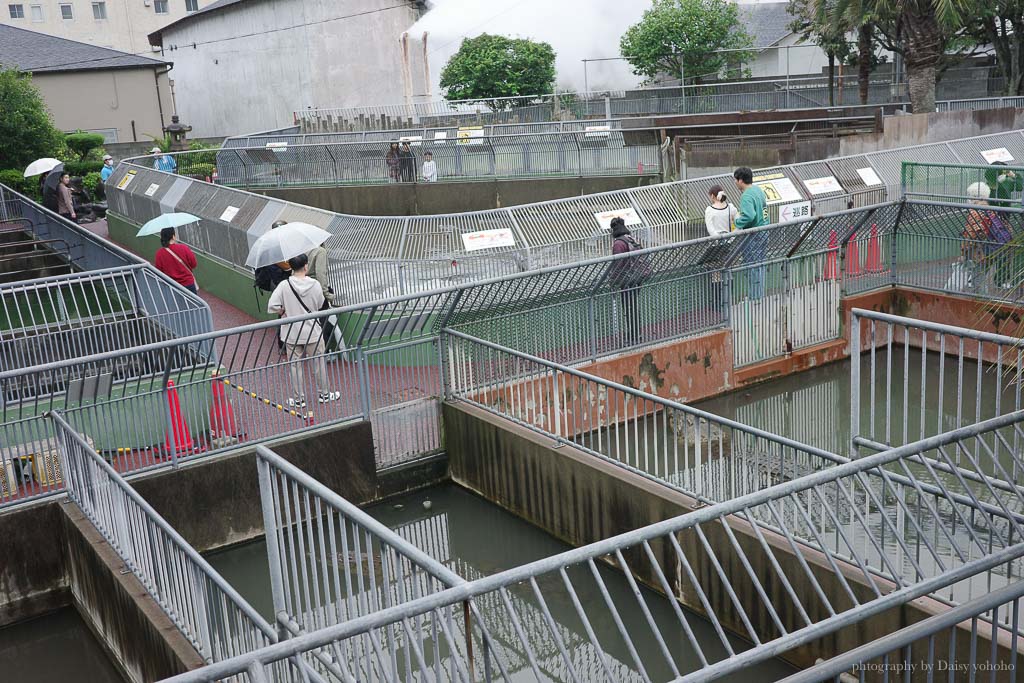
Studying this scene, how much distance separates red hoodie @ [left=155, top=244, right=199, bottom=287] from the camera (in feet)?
46.1

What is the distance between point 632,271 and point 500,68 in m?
30.9

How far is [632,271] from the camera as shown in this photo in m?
11.9

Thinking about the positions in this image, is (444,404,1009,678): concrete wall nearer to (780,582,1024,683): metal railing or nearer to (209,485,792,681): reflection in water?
(780,582,1024,683): metal railing

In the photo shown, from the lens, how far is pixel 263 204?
17.5 meters

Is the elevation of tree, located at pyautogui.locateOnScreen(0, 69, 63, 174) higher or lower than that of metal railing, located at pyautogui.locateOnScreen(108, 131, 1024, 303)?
higher

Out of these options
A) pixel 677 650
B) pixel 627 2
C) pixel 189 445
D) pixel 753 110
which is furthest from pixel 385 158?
pixel 627 2

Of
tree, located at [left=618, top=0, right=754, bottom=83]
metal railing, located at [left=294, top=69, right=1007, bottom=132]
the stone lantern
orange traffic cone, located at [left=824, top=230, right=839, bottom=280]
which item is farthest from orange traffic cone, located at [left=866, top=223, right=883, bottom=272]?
the stone lantern

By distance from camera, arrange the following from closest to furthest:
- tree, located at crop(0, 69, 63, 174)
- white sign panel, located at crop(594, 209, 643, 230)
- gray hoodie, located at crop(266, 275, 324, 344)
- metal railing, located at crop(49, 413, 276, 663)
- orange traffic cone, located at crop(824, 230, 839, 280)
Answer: metal railing, located at crop(49, 413, 276, 663)
gray hoodie, located at crop(266, 275, 324, 344)
orange traffic cone, located at crop(824, 230, 839, 280)
white sign panel, located at crop(594, 209, 643, 230)
tree, located at crop(0, 69, 63, 174)

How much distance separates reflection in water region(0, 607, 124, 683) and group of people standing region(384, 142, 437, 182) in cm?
1980

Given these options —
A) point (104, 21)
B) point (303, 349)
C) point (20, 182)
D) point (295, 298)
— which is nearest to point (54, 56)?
point (20, 182)

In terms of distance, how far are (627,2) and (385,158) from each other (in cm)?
4012

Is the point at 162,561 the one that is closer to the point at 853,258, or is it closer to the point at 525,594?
the point at 525,594

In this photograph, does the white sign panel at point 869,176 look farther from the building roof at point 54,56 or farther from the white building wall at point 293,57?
the building roof at point 54,56

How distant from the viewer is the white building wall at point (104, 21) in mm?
64562
